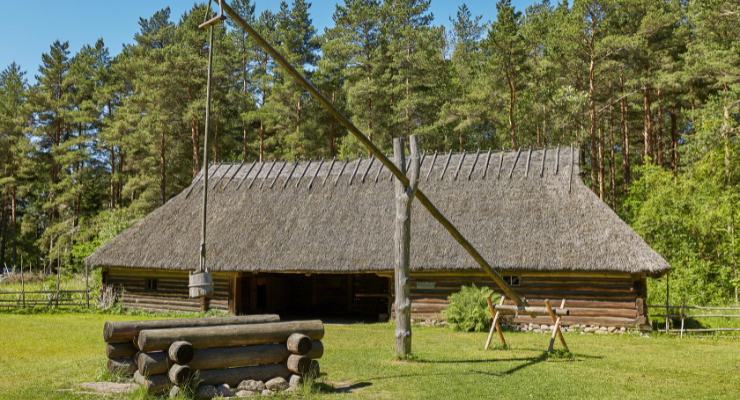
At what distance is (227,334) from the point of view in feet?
26.1

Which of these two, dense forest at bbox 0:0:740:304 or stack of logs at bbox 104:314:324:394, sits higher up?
dense forest at bbox 0:0:740:304

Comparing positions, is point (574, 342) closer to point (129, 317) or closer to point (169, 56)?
point (129, 317)

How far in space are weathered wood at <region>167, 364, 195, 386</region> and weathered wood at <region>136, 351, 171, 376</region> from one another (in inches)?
4.1

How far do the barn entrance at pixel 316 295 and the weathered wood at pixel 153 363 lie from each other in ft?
46.9

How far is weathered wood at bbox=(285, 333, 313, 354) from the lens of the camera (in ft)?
27.3

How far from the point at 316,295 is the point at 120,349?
1612 cm

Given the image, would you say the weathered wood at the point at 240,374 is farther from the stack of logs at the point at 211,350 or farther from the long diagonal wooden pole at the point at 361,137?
the long diagonal wooden pole at the point at 361,137

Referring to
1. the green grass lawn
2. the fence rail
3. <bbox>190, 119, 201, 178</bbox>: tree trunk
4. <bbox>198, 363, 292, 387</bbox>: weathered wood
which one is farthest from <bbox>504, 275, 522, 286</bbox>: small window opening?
<bbox>190, 119, 201, 178</bbox>: tree trunk

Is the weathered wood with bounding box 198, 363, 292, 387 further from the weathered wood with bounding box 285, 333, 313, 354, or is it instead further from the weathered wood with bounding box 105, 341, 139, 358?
the weathered wood with bounding box 105, 341, 139, 358

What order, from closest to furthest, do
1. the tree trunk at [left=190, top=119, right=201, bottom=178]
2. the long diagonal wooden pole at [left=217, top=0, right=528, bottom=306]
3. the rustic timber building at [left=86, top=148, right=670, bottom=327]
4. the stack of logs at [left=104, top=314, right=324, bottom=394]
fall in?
the stack of logs at [left=104, top=314, right=324, bottom=394] → the long diagonal wooden pole at [left=217, top=0, right=528, bottom=306] → the rustic timber building at [left=86, top=148, right=670, bottom=327] → the tree trunk at [left=190, top=119, right=201, bottom=178]

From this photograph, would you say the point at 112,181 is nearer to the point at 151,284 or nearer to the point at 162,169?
the point at 162,169

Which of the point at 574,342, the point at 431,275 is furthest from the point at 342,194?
the point at 574,342

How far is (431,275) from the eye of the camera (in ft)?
59.1

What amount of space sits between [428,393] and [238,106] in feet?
104
